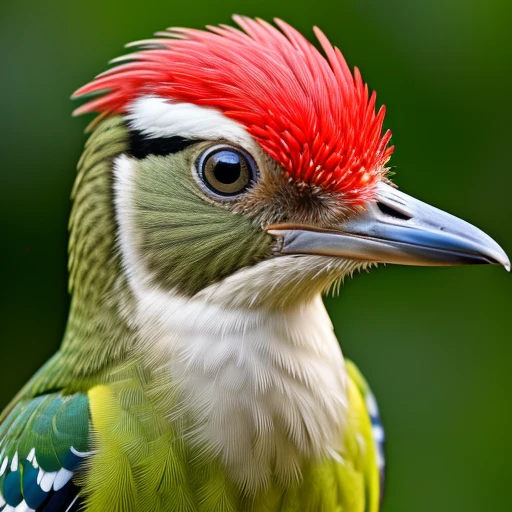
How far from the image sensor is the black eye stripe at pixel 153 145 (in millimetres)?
2186

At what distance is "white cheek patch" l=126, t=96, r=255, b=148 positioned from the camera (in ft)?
6.97

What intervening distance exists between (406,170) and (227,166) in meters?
1.73

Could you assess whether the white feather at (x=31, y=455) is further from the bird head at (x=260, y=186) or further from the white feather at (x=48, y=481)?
the bird head at (x=260, y=186)

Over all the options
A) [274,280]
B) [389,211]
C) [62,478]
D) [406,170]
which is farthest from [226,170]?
[406,170]

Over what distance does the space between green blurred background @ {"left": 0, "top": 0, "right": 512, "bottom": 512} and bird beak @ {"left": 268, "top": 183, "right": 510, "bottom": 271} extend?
1527 mm

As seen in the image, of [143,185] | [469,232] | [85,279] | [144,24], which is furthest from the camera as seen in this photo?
[144,24]

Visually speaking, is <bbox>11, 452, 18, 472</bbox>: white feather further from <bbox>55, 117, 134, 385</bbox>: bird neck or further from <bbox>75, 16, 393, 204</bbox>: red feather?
<bbox>75, 16, 393, 204</bbox>: red feather

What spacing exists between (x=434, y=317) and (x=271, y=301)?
170 centimetres

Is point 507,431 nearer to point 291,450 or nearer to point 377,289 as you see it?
point 377,289

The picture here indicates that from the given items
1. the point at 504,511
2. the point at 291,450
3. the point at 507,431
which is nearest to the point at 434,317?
the point at 507,431

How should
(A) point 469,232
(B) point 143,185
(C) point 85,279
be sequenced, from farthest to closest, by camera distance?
1. (C) point 85,279
2. (B) point 143,185
3. (A) point 469,232

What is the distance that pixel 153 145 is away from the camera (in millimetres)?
2234

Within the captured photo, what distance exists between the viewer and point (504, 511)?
372 cm

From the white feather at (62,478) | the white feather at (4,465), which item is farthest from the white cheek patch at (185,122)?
the white feather at (4,465)
